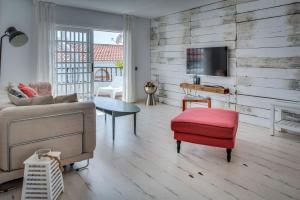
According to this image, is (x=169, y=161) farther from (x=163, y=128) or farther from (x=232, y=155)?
(x=163, y=128)

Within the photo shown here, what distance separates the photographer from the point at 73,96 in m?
2.66

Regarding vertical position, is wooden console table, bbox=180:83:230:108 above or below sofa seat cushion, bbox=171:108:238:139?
above

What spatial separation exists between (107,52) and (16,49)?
526 centimetres

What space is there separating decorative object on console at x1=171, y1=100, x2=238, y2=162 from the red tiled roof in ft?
23.2

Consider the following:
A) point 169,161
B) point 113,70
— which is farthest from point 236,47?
point 113,70

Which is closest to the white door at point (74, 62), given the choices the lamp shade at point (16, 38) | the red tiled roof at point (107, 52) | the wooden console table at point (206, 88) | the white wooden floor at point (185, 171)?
the lamp shade at point (16, 38)

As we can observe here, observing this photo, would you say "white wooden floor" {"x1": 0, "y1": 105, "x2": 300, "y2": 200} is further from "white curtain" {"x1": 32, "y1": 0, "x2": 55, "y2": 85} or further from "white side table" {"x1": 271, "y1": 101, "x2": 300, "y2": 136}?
"white curtain" {"x1": 32, "y1": 0, "x2": 55, "y2": 85}

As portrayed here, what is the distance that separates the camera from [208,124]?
2.90m

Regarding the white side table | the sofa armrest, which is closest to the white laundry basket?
the sofa armrest

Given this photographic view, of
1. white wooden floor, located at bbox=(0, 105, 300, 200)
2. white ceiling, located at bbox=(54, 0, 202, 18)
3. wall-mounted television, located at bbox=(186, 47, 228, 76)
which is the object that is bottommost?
white wooden floor, located at bbox=(0, 105, 300, 200)

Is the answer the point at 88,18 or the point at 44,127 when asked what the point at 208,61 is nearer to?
the point at 88,18

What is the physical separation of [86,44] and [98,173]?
13.3 ft

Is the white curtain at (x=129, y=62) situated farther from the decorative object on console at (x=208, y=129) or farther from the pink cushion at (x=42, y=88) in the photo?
the decorative object on console at (x=208, y=129)

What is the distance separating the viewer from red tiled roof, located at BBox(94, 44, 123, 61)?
984cm
